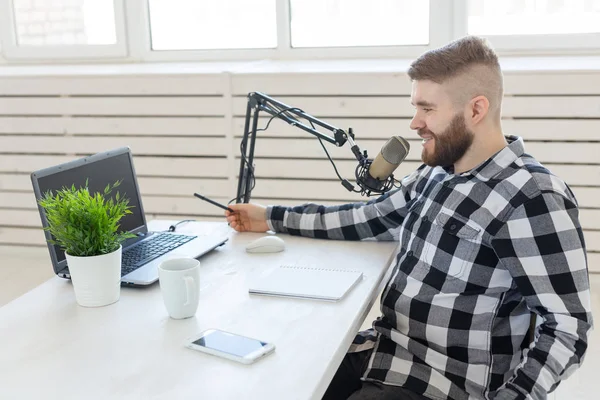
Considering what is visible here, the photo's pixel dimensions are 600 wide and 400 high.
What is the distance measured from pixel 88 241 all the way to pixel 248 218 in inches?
24.6

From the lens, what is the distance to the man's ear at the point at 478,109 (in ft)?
5.42

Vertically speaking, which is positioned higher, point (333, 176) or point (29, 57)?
point (29, 57)

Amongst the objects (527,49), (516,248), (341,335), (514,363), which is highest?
(527,49)

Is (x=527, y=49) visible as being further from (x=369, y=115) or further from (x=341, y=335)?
(x=341, y=335)

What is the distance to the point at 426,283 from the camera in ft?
5.36

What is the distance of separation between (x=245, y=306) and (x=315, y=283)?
0.19 meters

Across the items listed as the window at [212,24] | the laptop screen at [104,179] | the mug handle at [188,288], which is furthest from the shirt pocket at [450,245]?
the window at [212,24]

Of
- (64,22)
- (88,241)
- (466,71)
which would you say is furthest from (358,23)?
(88,241)

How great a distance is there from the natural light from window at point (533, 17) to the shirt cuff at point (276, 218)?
7.15 feet

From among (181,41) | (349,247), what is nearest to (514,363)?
(349,247)

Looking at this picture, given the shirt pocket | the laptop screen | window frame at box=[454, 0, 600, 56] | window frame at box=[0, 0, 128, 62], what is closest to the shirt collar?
the shirt pocket

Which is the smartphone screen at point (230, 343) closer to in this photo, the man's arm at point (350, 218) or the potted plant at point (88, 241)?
the potted plant at point (88, 241)

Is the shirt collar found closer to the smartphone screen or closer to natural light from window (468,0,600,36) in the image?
the smartphone screen

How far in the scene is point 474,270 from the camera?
5.14ft
